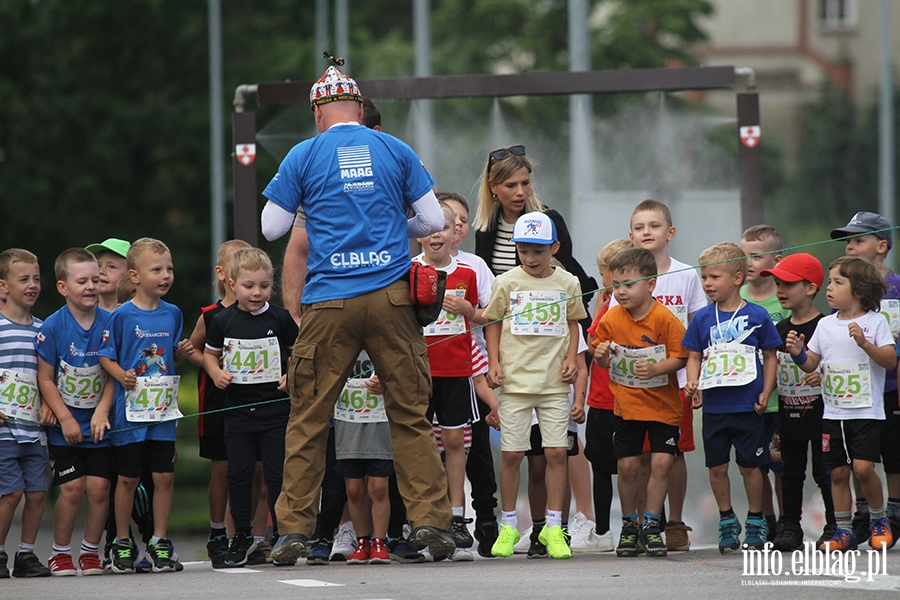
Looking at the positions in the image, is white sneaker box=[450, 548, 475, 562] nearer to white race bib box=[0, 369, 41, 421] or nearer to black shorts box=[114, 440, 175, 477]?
black shorts box=[114, 440, 175, 477]

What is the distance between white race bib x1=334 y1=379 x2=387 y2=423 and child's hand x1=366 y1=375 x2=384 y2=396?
38 millimetres

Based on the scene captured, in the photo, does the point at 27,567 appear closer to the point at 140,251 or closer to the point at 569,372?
the point at 140,251

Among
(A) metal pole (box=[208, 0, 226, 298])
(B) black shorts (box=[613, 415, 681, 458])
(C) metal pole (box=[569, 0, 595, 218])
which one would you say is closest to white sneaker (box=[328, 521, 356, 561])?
(B) black shorts (box=[613, 415, 681, 458])

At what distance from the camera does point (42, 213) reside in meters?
24.7

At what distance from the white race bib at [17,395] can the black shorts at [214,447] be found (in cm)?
93

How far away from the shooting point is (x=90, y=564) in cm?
739

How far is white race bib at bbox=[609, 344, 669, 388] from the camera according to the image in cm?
727

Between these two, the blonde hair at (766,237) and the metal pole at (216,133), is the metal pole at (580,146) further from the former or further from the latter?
the metal pole at (216,133)

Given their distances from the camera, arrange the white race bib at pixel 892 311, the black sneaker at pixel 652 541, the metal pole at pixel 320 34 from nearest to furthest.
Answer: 1. the black sneaker at pixel 652 541
2. the white race bib at pixel 892 311
3. the metal pole at pixel 320 34

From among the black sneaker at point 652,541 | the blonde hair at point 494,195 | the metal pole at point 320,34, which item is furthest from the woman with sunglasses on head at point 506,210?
the metal pole at point 320,34

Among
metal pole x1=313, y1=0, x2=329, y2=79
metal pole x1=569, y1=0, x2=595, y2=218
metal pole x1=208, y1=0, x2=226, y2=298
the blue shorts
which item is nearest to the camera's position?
the blue shorts

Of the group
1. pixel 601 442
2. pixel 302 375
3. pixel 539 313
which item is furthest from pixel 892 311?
→ pixel 302 375

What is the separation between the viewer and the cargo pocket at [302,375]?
6355 millimetres

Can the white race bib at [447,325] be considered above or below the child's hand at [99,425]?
above
